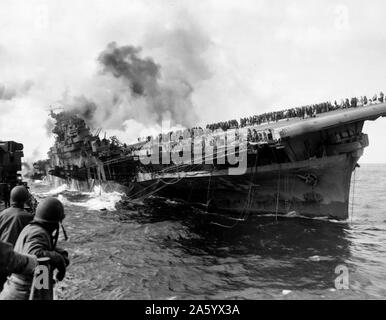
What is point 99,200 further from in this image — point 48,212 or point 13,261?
point 13,261

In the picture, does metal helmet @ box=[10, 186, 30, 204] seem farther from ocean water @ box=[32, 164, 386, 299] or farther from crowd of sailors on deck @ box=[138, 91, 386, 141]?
crowd of sailors on deck @ box=[138, 91, 386, 141]

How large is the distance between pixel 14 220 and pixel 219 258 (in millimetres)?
7646

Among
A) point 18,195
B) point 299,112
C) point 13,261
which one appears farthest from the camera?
point 299,112

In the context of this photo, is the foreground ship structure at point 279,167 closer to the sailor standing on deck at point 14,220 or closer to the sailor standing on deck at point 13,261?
the sailor standing on deck at point 14,220

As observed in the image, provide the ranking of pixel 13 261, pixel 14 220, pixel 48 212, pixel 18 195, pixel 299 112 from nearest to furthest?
pixel 13 261 < pixel 48 212 < pixel 14 220 < pixel 18 195 < pixel 299 112

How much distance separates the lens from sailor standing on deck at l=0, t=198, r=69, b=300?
3.53 m

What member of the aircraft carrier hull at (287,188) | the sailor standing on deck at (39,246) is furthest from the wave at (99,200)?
the sailor standing on deck at (39,246)

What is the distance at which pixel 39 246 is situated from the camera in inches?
139

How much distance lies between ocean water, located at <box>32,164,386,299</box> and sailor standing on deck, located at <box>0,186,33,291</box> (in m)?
4.16

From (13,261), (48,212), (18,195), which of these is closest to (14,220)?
(18,195)

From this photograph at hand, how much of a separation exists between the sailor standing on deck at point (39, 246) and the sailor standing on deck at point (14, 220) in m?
1.28

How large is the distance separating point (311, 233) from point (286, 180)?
11.9 ft
